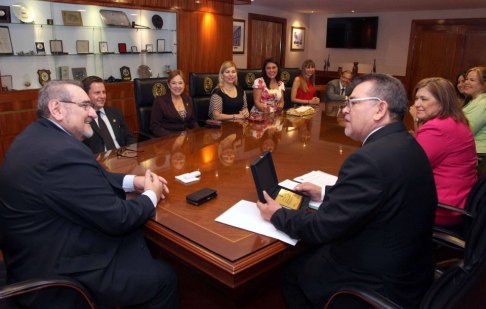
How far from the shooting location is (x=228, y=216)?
1491 millimetres

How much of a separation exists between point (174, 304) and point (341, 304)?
675 mm

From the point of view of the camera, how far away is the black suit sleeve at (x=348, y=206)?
1181 millimetres

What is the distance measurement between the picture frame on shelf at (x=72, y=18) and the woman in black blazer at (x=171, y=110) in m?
1.94

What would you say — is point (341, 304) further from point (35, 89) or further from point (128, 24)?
point (128, 24)

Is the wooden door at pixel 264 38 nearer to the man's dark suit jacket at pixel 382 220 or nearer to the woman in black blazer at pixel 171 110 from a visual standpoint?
the woman in black blazer at pixel 171 110

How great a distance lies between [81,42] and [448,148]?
4.31m

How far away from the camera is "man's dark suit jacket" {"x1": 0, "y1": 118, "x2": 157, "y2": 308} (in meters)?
1.28

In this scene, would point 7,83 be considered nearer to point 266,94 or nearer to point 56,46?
point 56,46

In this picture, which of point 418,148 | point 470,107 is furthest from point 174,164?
point 470,107

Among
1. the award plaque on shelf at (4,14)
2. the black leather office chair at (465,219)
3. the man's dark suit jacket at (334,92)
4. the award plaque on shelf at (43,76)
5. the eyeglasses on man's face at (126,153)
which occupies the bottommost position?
the black leather office chair at (465,219)

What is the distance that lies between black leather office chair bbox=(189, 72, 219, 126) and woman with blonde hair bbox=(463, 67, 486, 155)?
235cm

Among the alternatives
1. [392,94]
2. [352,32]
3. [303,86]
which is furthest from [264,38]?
[392,94]

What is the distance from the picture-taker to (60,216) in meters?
1.33

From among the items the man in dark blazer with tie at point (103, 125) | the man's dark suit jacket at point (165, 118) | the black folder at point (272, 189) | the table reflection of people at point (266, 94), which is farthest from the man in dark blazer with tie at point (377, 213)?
the table reflection of people at point (266, 94)
